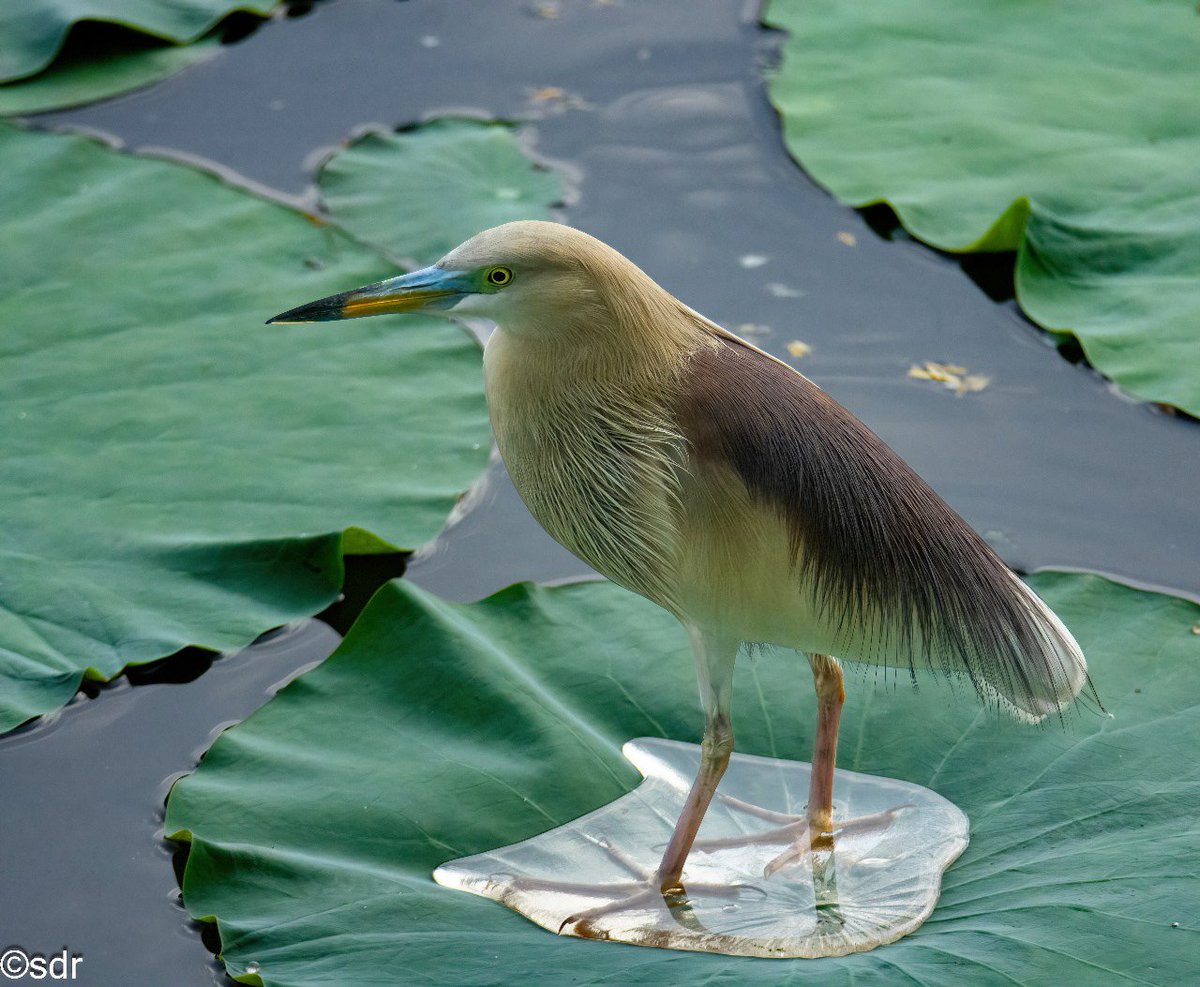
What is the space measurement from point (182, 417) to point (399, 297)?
1123mm

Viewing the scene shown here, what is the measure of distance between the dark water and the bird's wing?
927mm

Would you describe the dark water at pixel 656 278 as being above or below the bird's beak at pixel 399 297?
below

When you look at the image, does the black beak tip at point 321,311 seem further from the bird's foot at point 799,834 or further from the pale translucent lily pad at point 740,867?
the bird's foot at point 799,834

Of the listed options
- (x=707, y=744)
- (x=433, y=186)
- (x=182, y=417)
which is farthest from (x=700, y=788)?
(x=433, y=186)

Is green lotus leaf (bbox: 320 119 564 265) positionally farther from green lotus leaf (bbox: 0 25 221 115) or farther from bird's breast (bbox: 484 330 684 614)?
bird's breast (bbox: 484 330 684 614)

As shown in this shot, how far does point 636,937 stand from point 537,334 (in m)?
0.94

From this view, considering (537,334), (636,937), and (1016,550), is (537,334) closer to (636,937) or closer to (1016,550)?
(636,937)

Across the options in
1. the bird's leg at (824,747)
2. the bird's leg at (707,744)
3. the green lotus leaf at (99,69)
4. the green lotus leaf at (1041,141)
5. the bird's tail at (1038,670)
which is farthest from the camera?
the green lotus leaf at (99,69)

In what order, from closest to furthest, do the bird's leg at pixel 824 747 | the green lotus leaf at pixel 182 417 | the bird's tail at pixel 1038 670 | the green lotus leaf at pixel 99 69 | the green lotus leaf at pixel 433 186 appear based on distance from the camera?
the bird's tail at pixel 1038 670
the bird's leg at pixel 824 747
the green lotus leaf at pixel 182 417
the green lotus leaf at pixel 433 186
the green lotus leaf at pixel 99 69

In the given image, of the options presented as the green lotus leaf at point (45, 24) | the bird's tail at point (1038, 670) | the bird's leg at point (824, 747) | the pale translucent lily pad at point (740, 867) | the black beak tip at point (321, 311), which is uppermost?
the black beak tip at point (321, 311)

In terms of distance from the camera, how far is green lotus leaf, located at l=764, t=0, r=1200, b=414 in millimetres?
3400

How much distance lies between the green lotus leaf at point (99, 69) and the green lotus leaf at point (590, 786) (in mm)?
2176

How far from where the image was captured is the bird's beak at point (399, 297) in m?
2.08

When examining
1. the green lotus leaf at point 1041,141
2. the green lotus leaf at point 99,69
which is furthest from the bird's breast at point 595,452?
the green lotus leaf at point 99,69
